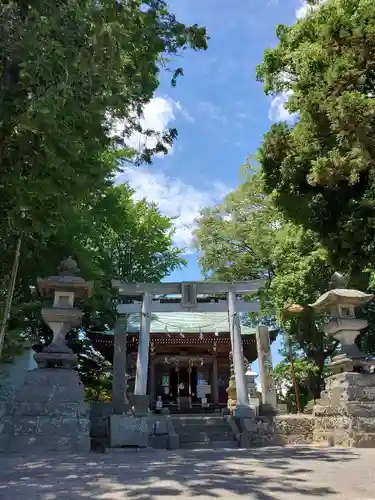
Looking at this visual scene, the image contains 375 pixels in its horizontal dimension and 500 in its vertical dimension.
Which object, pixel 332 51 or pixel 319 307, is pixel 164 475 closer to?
pixel 319 307

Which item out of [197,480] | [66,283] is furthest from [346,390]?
[66,283]

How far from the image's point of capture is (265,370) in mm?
12906

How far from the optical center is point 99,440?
9.62 meters

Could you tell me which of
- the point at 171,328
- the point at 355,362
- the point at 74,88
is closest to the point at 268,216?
the point at 171,328

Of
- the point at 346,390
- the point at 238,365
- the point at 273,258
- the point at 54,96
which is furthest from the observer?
the point at 273,258

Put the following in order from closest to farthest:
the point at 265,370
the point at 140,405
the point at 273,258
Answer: the point at 140,405 < the point at 265,370 < the point at 273,258

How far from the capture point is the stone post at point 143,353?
1170cm

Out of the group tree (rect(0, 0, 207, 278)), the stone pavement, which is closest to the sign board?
the stone pavement

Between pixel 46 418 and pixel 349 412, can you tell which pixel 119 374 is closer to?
pixel 46 418

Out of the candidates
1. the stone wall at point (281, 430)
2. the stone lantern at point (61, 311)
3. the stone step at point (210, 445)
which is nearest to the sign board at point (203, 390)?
the stone wall at point (281, 430)

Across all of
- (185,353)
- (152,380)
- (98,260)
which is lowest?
(152,380)

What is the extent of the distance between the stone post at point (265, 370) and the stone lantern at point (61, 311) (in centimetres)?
594

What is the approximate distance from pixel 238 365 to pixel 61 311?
557cm

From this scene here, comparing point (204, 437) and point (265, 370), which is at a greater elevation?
point (265, 370)
